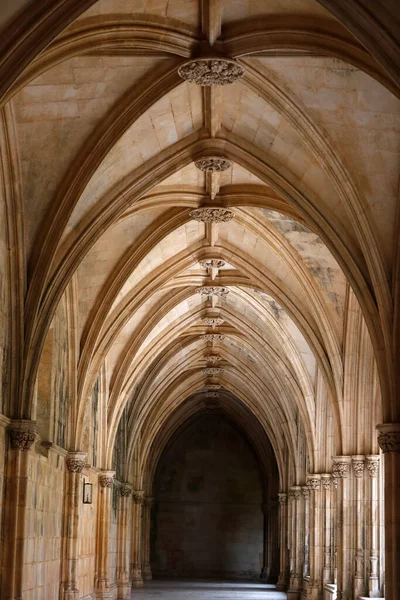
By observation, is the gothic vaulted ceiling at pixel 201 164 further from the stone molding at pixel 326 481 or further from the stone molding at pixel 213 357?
the stone molding at pixel 213 357

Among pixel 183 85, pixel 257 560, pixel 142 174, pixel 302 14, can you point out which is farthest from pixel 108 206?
pixel 257 560

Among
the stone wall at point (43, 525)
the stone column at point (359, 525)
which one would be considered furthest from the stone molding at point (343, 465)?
the stone wall at point (43, 525)

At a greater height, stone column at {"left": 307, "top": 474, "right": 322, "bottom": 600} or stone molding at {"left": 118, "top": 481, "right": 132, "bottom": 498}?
stone molding at {"left": 118, "top": 481, "right": 132, "bottom": 498}

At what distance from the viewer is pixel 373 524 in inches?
745

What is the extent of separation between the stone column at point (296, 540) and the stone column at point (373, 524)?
10191mm

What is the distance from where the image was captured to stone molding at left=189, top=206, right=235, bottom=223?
18.2m

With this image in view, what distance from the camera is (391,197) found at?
14.0 meters

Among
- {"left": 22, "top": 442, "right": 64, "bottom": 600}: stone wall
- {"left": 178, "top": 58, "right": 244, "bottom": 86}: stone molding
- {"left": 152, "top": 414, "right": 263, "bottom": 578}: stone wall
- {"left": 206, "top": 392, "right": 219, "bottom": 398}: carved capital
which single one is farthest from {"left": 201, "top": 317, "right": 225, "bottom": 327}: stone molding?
{"left": 152, "top": 414, "right": 263, "bottom": 578}: stone wall

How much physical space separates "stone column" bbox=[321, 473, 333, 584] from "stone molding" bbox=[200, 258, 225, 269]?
6365 millimetres

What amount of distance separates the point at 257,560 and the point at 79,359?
1055 inches

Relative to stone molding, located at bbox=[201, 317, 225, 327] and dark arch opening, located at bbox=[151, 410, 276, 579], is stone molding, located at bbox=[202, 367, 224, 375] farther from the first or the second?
dark arch opening, located at bbox=[151, 410, 276, 579]

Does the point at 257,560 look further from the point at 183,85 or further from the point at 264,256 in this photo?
the point at 183,85

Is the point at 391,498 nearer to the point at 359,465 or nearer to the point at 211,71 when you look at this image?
the point at 359,465

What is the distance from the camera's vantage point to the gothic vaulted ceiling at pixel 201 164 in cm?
1212
